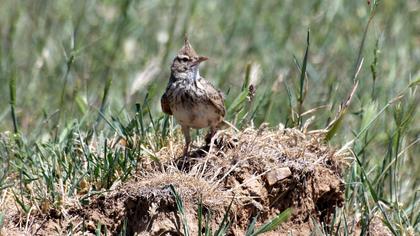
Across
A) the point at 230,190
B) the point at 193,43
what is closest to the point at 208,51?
the point at 193,43

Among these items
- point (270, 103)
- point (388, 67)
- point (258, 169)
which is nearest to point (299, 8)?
point (388, 67)

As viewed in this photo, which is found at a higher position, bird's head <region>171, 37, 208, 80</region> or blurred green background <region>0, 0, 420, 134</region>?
blurred green background <region>0, 0, 420, 134</region>

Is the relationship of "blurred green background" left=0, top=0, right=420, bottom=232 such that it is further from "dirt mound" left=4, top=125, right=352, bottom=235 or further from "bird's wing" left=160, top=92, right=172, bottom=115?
"dirt mound" left=4, top=125, right=352, bottom=235

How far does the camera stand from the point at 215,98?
6188mm

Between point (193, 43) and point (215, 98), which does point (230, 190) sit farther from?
point (193, 43)

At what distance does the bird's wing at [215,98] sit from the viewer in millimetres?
6168

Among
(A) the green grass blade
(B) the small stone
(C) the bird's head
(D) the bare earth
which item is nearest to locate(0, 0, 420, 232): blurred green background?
(C) the bird's head

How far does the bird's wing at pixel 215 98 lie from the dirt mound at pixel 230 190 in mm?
345

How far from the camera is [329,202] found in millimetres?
5754

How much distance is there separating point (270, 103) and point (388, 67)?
2139 mm

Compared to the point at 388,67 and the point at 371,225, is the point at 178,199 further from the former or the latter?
the point at 388,67

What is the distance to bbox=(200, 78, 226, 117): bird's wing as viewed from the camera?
617 centimetres

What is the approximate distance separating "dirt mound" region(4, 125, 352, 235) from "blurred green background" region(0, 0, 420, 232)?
1.27 m

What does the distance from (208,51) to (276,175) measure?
13.3 feet
